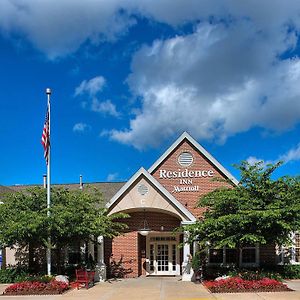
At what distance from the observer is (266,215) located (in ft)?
63.6

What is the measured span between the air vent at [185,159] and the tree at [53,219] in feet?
17.3

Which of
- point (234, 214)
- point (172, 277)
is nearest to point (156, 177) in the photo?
point (172, 277)

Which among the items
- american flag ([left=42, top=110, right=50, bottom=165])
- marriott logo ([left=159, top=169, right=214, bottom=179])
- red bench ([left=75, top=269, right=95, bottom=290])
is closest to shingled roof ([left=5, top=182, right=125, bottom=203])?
marriott logo ([left=159, top=169, right=214, bottom=179])

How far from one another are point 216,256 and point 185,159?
5.64m

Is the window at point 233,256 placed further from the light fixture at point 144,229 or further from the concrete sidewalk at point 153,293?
the light fixture at point 144,229

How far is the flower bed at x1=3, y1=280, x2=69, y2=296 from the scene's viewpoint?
19453 millimetres

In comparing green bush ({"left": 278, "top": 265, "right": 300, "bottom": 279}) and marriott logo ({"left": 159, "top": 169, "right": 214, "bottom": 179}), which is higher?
marriott logo ({"left": 159, "top": 169, "right": 214, "bottom": 179})

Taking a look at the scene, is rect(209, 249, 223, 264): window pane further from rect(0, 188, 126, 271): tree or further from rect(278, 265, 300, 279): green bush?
rect(0, 188, 126, 271): tree

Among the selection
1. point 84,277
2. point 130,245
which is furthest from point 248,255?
point 84,277

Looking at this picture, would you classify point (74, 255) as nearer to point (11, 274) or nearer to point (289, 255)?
point (11, 274)

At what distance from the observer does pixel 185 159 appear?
27.1m

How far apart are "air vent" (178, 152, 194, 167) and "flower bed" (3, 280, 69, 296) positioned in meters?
10.2

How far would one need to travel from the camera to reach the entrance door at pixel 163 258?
89.1ft

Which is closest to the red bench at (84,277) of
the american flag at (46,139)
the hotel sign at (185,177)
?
the american flag at (46,139)
